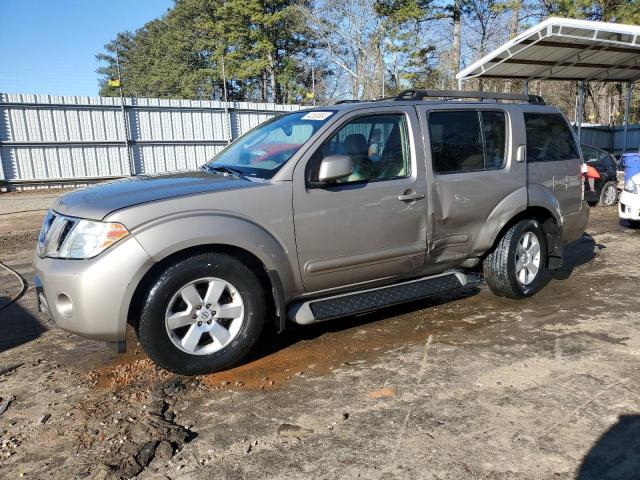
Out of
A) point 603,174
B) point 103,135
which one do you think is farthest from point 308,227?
point 103,135

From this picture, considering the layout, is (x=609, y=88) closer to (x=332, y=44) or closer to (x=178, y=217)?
(x=332, y=44)

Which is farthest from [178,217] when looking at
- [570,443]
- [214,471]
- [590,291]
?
[590,291]

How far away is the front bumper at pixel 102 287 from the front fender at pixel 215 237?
0.34ft

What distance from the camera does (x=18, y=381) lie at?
142 inches

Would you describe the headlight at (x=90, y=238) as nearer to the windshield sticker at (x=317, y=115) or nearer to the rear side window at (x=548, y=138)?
the windshield sticker at (x=317, y=115)

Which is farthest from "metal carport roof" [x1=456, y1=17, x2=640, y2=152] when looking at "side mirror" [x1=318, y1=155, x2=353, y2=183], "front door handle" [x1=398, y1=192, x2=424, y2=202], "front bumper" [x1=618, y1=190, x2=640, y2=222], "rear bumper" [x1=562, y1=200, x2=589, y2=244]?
"side mirror" [x1=318, y1=155, x2=353, y2=183]

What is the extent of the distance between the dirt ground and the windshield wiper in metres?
1.36

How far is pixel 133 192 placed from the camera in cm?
354

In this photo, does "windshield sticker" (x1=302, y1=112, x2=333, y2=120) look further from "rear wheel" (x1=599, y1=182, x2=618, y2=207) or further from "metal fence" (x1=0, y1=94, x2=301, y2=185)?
"metal fence" (x1=0, y1=94, x2=301, y2=185)

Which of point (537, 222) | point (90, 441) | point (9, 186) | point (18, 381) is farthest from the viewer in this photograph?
point (9, 186)

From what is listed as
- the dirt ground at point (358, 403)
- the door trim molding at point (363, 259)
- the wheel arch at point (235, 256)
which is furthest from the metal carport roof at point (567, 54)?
the wheel arch at point (235, 256)

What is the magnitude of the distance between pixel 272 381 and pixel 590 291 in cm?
363

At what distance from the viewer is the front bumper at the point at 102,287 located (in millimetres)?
3160

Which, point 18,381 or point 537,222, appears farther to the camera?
point 537,222
